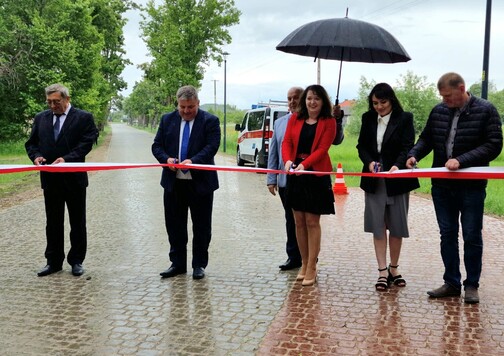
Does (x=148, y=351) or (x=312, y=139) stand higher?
(x=312, y=139)

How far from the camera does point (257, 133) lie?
18.1 m

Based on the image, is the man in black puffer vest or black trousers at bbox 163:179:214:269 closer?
the man in black puffer vest

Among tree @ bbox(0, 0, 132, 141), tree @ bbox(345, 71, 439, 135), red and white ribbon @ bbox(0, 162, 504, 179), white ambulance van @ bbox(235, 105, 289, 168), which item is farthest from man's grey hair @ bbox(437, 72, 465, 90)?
tree @ bbox(345, 71, 439, 135)

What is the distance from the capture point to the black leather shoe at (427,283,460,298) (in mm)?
4984

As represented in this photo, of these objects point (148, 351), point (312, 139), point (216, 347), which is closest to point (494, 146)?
point (312, 139)

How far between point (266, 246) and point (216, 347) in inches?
134

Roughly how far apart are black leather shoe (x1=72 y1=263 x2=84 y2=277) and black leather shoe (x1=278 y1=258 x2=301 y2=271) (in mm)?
2133

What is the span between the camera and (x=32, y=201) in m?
11.5

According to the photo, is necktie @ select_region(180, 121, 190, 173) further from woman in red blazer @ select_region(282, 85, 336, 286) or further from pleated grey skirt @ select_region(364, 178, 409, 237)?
pleated grey skirt @ select_region(364, 178, 409, 237)

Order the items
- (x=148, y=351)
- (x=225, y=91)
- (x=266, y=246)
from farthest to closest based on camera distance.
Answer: (x=225, y=91) → (x=266, y=246) → (x=148, y=351)

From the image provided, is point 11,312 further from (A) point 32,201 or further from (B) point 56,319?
(A) point 32,201

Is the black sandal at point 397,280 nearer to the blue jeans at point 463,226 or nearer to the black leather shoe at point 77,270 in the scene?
the blue jeans at point 463,226

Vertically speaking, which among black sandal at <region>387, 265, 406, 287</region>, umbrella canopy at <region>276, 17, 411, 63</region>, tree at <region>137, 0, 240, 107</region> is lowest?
black sandal at <region>387, 265, 406, 287</region>

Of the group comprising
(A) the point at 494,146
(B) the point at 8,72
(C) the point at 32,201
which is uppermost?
(B) the point at 8,72
